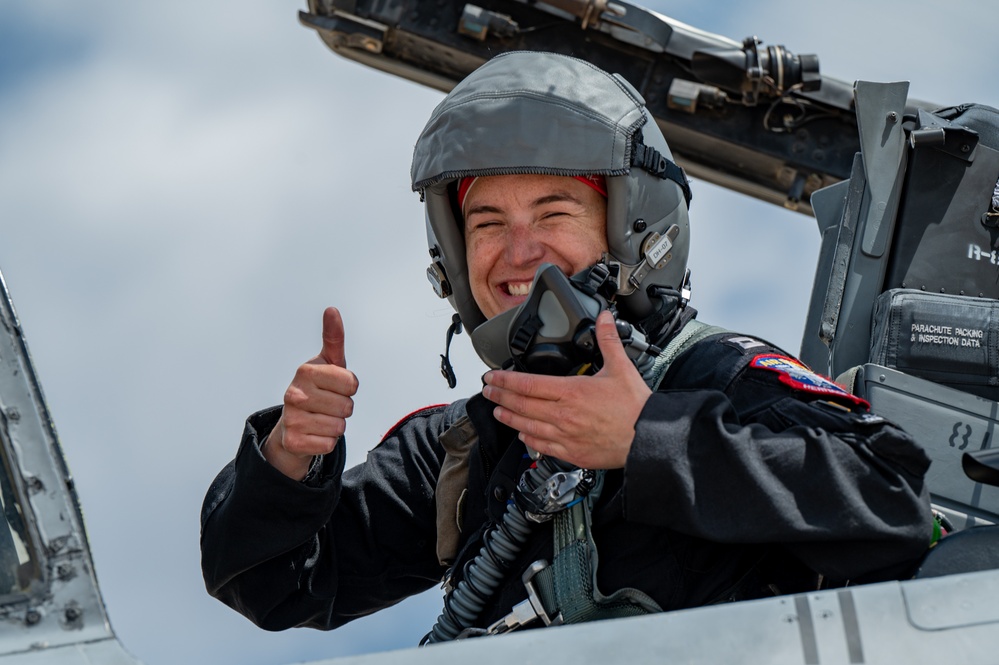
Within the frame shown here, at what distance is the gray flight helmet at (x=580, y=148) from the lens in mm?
2695

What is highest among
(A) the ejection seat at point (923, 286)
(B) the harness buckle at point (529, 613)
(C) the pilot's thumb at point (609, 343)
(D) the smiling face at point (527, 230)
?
(D) the smiling face at point (527, 230)

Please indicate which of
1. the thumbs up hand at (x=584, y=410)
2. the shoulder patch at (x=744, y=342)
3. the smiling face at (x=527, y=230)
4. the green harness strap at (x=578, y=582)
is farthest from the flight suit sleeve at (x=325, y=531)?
the shoulder patch at (x=744, y=342)

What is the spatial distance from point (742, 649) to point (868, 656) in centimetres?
15

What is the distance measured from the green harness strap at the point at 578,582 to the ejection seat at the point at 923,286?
0.91m

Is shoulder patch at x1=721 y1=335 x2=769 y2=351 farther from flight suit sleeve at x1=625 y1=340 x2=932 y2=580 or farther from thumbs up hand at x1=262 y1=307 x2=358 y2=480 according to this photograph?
thumbs up hand at x1=262 y1=307 x2=358 y2=480

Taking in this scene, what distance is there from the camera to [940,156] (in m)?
3.30

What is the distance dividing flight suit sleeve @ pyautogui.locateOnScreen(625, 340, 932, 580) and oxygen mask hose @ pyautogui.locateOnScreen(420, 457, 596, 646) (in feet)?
1.00

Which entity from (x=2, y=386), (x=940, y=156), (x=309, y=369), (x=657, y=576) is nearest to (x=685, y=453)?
(x=657, y=576)

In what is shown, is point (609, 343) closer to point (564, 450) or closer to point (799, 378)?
point (564, 450)

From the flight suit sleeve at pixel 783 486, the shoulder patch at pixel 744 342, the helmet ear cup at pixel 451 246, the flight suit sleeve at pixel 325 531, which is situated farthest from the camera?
the helmet ear cup at pixel 451 246

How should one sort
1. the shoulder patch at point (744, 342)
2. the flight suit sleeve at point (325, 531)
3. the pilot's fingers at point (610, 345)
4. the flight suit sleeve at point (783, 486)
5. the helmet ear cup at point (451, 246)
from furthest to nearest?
the helmet ear cup at point (451, 246)
the flight suit sleeve at point (325, 531)
the shoulder patch at point (744, 342)
the pilot's fingers at point (610, 345)
the flight suit sleeve at point (783, 486)

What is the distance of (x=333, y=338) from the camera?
2.53 metres

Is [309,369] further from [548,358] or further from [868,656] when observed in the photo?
[868,656]

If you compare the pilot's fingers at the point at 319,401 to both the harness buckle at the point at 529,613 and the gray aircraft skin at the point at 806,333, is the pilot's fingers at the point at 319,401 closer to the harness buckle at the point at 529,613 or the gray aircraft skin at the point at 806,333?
the harness buckle at the point at 529,613
